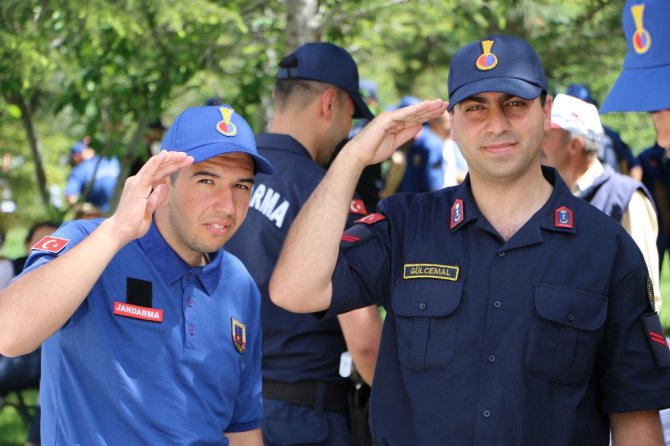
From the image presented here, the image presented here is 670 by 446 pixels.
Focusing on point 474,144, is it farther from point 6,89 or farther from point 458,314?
point 6,89

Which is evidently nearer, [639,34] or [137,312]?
[137,312]

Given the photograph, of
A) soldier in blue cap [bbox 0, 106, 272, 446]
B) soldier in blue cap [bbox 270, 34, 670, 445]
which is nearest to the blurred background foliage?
soldier in blue cap [bbox 0, 106, 272, 446]

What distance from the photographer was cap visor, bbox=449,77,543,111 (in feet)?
9.41

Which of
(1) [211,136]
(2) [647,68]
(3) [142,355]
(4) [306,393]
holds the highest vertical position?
(2) [647,68]

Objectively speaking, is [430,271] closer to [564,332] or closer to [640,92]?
[564,332]


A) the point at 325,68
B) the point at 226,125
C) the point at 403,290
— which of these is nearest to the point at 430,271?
the point at 403,290

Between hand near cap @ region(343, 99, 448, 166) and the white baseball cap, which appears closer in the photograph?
hand near cap @ region(343, 99, 448, 166)

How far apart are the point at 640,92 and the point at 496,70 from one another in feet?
1.69

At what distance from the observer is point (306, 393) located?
392cm

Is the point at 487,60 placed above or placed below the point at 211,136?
above

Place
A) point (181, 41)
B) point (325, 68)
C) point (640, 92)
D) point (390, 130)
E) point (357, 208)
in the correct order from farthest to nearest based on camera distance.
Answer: point (181, 41) → point (325, 68) → point (357, 208) → point (640, 92) → point (390, 130)

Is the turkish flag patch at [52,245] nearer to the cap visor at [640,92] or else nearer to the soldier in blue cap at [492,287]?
the soldier in blue cap at [492,287]

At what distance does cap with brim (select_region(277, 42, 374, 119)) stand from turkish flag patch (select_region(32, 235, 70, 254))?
1.80m

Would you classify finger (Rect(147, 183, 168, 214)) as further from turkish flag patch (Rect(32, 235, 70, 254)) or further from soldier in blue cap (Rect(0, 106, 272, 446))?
turkish flag patch (Rect(32, 235, 70, 254))
